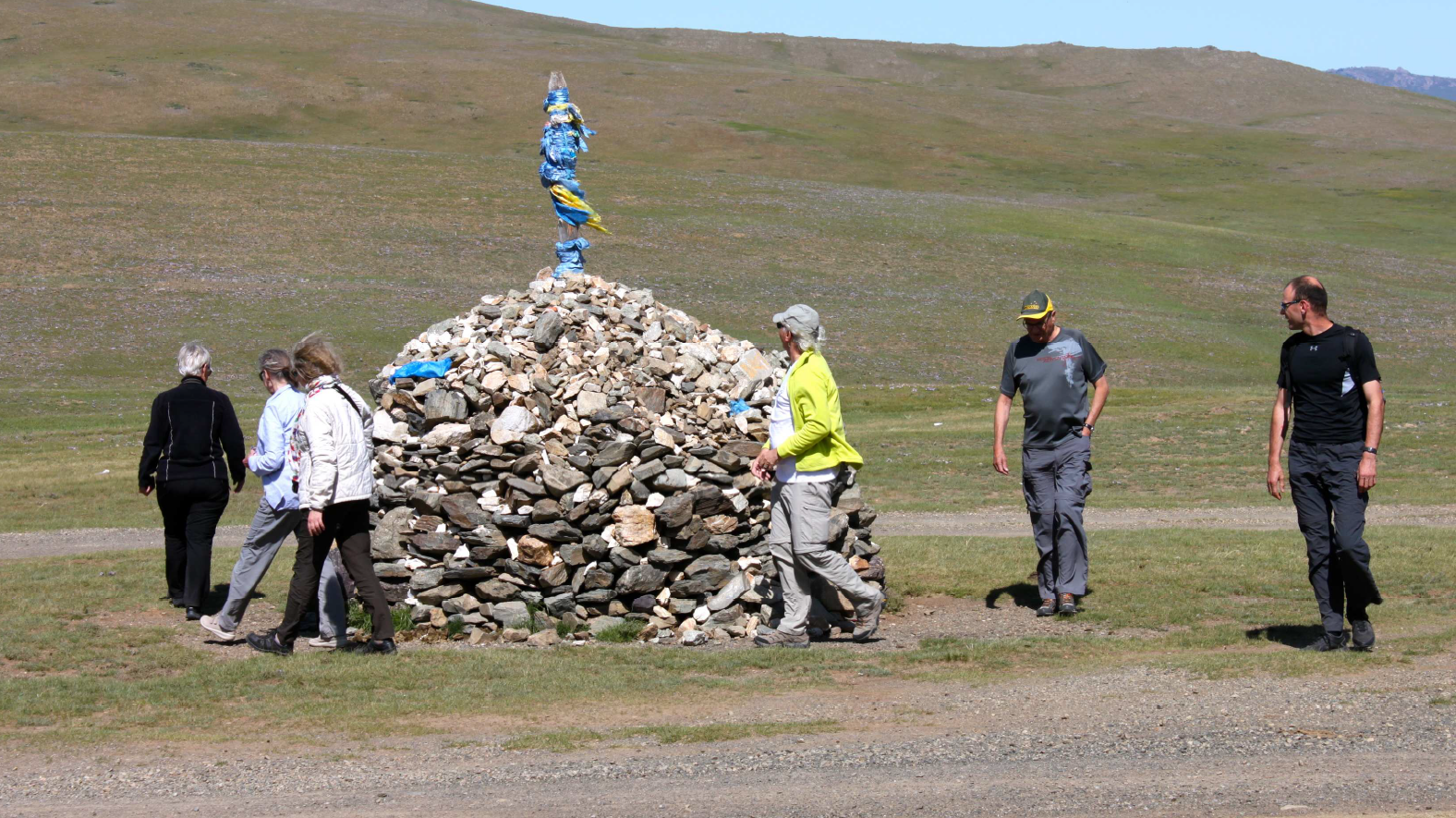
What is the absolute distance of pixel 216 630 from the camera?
967 cm

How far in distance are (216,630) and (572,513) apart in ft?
8.79

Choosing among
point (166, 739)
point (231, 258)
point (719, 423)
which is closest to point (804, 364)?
point (719, 423)

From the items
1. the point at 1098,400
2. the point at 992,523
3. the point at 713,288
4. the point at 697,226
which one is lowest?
the point at 992,523

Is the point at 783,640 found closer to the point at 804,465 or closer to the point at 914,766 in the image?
the point at 804,465

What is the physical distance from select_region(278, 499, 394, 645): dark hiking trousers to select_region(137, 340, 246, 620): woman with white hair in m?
1.62

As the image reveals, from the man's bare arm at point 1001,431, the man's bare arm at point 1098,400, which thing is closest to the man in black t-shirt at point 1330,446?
the man's bare arm at point 1098,400

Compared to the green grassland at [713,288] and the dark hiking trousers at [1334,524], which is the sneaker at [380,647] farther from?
the green grassland at [713,288]

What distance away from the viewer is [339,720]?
762cm

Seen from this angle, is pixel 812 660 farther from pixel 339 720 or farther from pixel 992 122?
pixel 992 122

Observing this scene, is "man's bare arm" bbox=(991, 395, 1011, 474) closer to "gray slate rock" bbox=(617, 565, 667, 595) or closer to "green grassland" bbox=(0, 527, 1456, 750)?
"green grassland" bbox=(0, 527, 1456, 750)

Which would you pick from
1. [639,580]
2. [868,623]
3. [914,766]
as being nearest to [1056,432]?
[868,623]

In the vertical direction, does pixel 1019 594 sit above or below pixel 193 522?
below

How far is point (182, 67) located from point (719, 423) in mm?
95823

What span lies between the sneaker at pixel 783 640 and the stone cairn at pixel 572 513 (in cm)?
53
